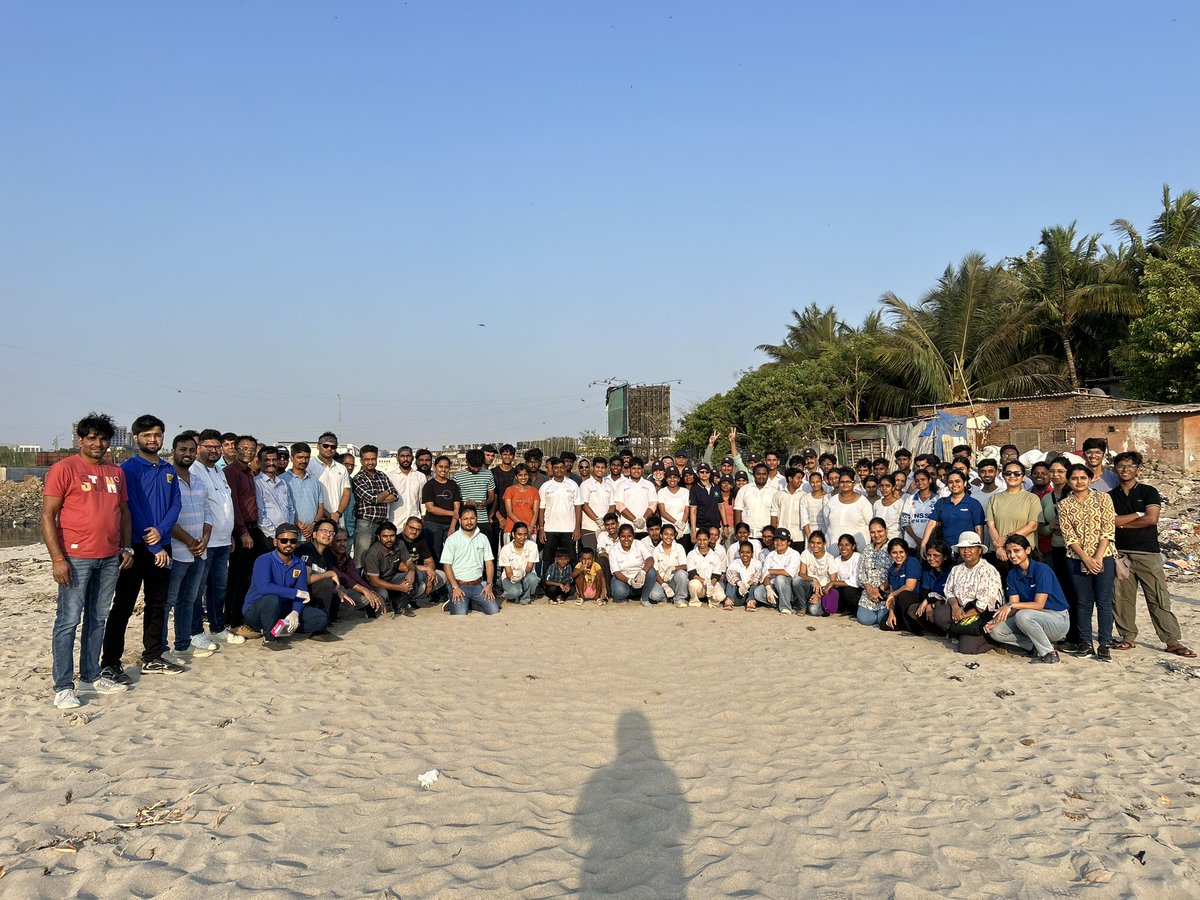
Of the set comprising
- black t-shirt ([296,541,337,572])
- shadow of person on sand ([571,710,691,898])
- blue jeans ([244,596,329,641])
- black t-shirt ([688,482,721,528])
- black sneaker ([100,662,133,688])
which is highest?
black t-shirt ([688,482,721,528])

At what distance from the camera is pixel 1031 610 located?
23.1ft

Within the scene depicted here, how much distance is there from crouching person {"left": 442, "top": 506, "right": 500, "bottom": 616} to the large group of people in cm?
3

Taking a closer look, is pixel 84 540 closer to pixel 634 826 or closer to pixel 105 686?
pixel 105 686

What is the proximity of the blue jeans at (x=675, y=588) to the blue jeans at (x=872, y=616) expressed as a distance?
223 cm

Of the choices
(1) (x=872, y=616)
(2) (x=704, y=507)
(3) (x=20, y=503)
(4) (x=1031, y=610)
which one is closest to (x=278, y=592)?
(2) (x=704, y=507)

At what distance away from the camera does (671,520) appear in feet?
35.1

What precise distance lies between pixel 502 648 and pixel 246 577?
264 centimetres

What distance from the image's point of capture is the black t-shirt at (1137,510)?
7.11 meters

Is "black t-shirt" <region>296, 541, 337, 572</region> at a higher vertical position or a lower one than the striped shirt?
lower

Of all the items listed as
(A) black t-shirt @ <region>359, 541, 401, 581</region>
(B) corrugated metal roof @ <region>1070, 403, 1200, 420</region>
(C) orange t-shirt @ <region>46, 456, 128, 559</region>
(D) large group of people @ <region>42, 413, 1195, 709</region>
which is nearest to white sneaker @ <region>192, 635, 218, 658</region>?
(D) large group of people @ <region>42, 413, 1195, 709</region>

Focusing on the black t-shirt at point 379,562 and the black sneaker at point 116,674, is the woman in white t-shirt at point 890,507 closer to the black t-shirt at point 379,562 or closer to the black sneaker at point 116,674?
the black t-shirt at point 379,562

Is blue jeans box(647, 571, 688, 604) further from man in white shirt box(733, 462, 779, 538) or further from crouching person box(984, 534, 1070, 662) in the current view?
crouching person box(984, 534, 1070, 662)

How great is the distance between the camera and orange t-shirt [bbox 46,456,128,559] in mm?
5379

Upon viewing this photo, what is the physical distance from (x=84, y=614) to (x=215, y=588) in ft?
Answer: 5.37
